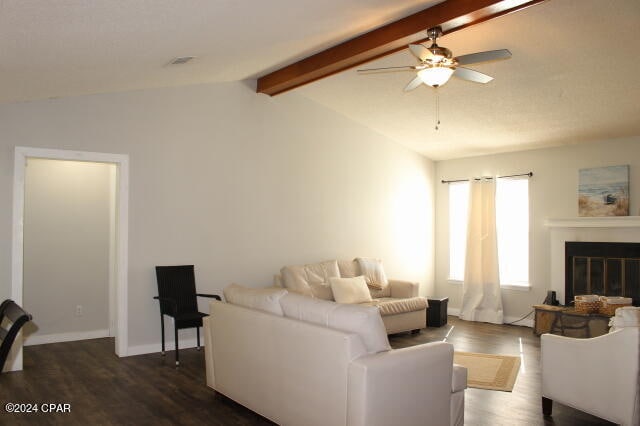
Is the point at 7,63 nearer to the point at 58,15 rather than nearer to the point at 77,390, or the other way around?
the point at 58,15

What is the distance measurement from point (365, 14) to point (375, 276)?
156 inches

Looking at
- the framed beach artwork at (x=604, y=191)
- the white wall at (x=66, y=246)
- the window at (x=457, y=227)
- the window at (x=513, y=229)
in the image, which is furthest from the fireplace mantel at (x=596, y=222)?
the white wall at (x=66, y=246)

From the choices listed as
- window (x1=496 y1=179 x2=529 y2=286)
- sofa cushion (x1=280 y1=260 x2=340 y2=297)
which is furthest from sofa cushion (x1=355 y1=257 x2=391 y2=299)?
window (x1=496 y1=179 x2=529 y2=286)

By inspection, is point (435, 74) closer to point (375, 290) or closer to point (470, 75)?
point (470, 75)

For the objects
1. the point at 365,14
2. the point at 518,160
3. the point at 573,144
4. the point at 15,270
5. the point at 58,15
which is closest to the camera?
the point at 58,15

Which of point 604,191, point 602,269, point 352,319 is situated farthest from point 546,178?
point 352,319

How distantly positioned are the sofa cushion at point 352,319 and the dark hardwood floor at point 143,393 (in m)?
0.60

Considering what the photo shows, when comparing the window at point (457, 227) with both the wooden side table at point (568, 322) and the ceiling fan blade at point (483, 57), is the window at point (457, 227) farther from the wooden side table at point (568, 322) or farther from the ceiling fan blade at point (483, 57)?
the ceiling fan blade at point (483, 57)

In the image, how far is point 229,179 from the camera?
20.9 ft

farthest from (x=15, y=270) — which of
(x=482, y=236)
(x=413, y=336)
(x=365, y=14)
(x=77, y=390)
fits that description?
(x=482, y=236)

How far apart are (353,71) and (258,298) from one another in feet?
10.7

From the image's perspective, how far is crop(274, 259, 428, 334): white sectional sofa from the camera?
21.1ft

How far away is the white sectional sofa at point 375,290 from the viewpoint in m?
6.43

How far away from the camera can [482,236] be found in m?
7.95
